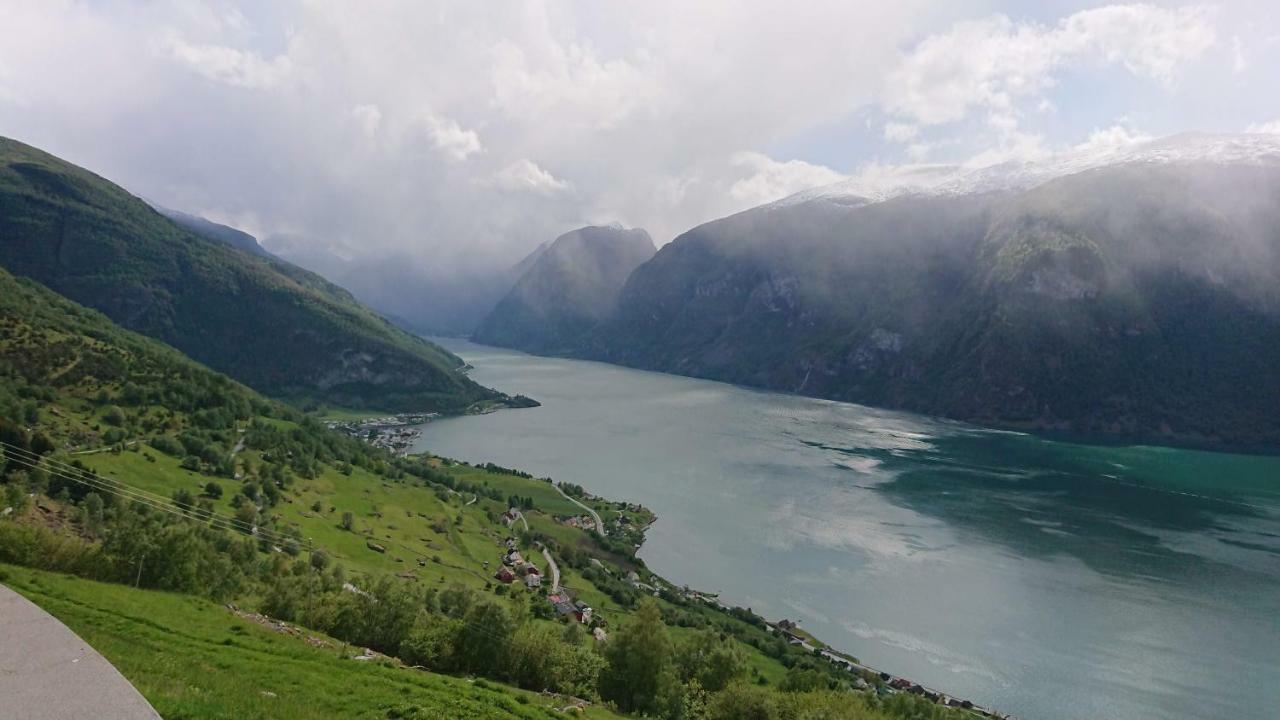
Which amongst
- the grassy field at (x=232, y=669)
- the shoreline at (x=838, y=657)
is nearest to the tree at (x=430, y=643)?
the grassy field at (x=232, y=669)

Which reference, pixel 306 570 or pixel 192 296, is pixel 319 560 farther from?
pixel 192 296

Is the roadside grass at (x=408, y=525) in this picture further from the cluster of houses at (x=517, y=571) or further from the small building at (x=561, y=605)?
the small building at (x=561, y=605)

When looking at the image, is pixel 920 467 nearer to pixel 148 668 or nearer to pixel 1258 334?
pixel 148 668

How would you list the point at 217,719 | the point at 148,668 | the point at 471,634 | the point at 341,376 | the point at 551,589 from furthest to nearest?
1. the point at 341,376
2. the point at 551,589
3. the point at 471,634
4. the point at 148,668
5. the point at 217,719

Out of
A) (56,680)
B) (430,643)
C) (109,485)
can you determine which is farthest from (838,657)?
(109,485)

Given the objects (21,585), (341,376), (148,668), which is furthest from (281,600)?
(341,376)

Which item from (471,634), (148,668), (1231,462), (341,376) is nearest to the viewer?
(148,668)

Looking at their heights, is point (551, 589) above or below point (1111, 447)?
below

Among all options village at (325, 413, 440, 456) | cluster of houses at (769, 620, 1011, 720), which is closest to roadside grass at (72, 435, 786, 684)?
cluster of houses at (769, 620, 1011, 720)
